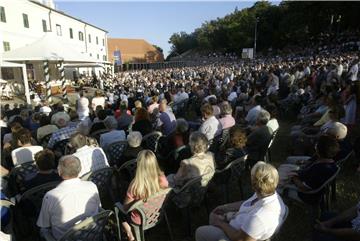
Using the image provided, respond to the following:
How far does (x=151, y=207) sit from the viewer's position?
319cm

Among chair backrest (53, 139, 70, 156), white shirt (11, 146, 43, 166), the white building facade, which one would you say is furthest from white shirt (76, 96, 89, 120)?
the white building facade

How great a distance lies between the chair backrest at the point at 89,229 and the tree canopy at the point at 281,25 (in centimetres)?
4688

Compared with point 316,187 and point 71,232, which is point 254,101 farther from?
point 71,232

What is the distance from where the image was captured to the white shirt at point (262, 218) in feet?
8.08

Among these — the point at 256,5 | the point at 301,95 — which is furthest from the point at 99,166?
the point at 256,5

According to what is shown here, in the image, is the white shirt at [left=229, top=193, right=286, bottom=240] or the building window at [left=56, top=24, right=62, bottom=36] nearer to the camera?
the white shirt at [left=229, top=193, right=286, bottom=240]

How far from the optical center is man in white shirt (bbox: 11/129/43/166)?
4527mm

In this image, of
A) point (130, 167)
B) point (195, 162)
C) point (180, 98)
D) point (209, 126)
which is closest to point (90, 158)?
point (130, 167)

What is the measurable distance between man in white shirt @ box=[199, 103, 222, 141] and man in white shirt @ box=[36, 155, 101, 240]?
9.49 ft

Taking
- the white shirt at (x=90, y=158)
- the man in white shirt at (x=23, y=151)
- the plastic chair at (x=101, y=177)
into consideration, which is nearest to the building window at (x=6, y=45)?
the man in white shirt at (x=23, y=151)

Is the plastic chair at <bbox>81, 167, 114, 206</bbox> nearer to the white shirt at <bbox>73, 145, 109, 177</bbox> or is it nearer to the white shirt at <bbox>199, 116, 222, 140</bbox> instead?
the white shirt at <bbox>73, 145, 109, 177</bbox>

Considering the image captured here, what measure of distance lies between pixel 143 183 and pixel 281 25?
5830 cm

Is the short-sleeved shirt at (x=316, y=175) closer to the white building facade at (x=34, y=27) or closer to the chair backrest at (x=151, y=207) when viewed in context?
the chair backrest at (x=151, y=207)

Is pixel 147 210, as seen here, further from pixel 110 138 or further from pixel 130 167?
pixel 110 138
